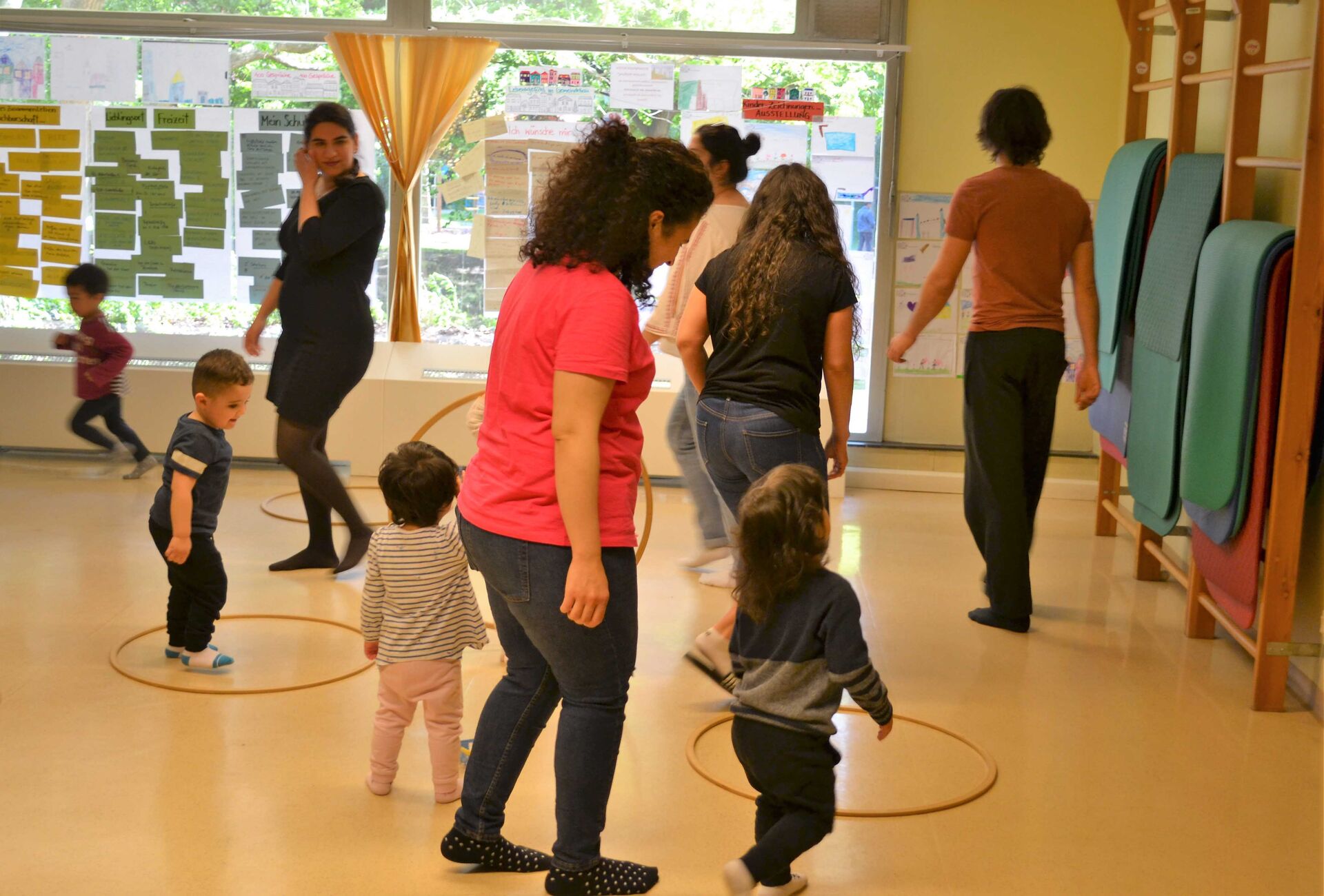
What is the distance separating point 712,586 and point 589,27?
338 centimetres

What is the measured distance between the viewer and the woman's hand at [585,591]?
7.05ft

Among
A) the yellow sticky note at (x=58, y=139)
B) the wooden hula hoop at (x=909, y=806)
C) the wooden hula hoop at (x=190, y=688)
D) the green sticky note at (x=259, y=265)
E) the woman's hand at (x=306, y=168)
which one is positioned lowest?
the wooden hula hoop at (x=909, y=806)

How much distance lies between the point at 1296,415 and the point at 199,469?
293cm

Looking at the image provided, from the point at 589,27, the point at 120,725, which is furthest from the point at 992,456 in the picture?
the point at 589,27

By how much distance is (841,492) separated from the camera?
6297 millimetres

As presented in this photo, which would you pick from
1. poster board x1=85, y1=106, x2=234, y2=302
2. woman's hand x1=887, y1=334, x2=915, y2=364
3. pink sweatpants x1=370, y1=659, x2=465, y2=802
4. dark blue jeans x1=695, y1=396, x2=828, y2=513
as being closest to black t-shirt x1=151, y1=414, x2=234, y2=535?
pink sweatpants x1=370, y1=659, x2=465, y2=802

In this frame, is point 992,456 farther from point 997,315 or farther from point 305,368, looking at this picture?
point 305,368

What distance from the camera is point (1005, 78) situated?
6.50 metres

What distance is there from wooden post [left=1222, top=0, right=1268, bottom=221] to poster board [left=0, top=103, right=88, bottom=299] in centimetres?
561

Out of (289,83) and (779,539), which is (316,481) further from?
(289,83)

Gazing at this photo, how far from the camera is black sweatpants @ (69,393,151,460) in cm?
615

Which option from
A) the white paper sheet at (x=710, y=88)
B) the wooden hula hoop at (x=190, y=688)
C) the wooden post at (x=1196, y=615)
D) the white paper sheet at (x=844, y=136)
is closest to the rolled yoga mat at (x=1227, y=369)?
the wooden post at (x=1196, y=615)

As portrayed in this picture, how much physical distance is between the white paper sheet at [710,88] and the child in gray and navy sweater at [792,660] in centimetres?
467

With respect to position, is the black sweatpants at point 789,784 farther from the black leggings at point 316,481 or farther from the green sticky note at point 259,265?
the green sticky note at point 259,265
